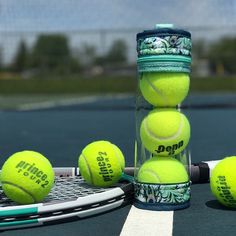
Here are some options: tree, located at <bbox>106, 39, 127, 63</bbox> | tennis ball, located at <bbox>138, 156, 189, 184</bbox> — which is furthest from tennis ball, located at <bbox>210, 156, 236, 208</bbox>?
tree, located at <bbox>106, 39, 127, 63</bbox>

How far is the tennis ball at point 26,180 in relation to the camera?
121 inches

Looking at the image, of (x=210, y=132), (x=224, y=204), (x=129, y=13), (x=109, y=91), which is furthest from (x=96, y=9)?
(x=224, y=204)

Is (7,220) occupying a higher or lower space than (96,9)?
lower

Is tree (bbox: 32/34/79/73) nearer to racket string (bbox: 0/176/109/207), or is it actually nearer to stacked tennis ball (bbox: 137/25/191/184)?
racket string (bbox: 0/176/109/207)

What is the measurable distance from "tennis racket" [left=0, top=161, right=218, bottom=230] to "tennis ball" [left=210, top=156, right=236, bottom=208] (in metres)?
0.56

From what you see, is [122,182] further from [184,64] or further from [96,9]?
[96,9]

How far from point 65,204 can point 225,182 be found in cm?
102

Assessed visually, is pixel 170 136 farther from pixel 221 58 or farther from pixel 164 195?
pixel 221 58

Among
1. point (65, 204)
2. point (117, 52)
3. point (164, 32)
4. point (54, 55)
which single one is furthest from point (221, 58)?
point (65, 204)

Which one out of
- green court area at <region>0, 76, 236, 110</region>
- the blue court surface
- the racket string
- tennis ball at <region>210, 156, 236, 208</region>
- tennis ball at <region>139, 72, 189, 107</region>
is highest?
tennis ball at <region>139, 72, 189, 107</region>

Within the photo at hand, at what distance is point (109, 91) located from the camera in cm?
2677

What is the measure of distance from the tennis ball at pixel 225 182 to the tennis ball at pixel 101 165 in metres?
0.67

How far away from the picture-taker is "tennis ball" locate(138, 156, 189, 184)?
3.34 m

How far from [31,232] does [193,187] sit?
1569mm
